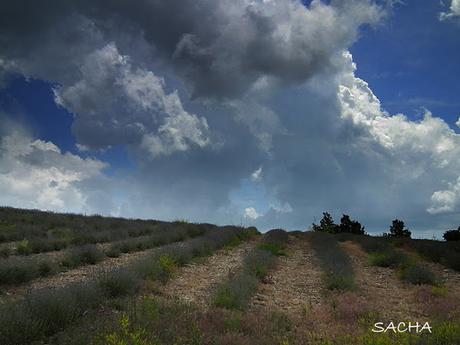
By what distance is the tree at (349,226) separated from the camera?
136 ft

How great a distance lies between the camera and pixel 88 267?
16.5 meters

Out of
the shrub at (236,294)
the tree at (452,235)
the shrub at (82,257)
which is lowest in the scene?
the shrub at (236,294)

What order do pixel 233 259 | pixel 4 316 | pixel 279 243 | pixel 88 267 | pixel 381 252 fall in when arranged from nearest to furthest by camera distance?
pixel 4 316, pixel 88 267, pixel 233 259, pixel 381 252, pixel 279 243

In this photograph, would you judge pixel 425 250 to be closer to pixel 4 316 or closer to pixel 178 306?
pixel 178 306

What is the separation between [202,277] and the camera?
1556 centimetres

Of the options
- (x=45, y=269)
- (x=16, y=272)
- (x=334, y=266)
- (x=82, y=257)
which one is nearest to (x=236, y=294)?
(x=16, y=272)

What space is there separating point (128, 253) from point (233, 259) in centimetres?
435

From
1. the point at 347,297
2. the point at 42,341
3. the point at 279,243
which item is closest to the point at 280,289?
the point at 347,297

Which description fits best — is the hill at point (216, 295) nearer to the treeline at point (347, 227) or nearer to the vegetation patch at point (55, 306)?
the vegetation patch at point (55, 306)

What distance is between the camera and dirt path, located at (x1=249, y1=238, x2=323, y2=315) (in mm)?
12349

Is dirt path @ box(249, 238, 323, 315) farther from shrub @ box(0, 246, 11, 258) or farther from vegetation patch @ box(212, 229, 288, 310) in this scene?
shrub @ box(0, 246, 11, 258)

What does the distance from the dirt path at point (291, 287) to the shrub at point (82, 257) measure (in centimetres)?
623

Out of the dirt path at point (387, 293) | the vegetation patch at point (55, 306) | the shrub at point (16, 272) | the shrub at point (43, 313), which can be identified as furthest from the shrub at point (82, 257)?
the dirt path at point (387, 293)

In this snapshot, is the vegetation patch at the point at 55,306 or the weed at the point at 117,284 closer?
the vegetation patch at the point at 55,306
